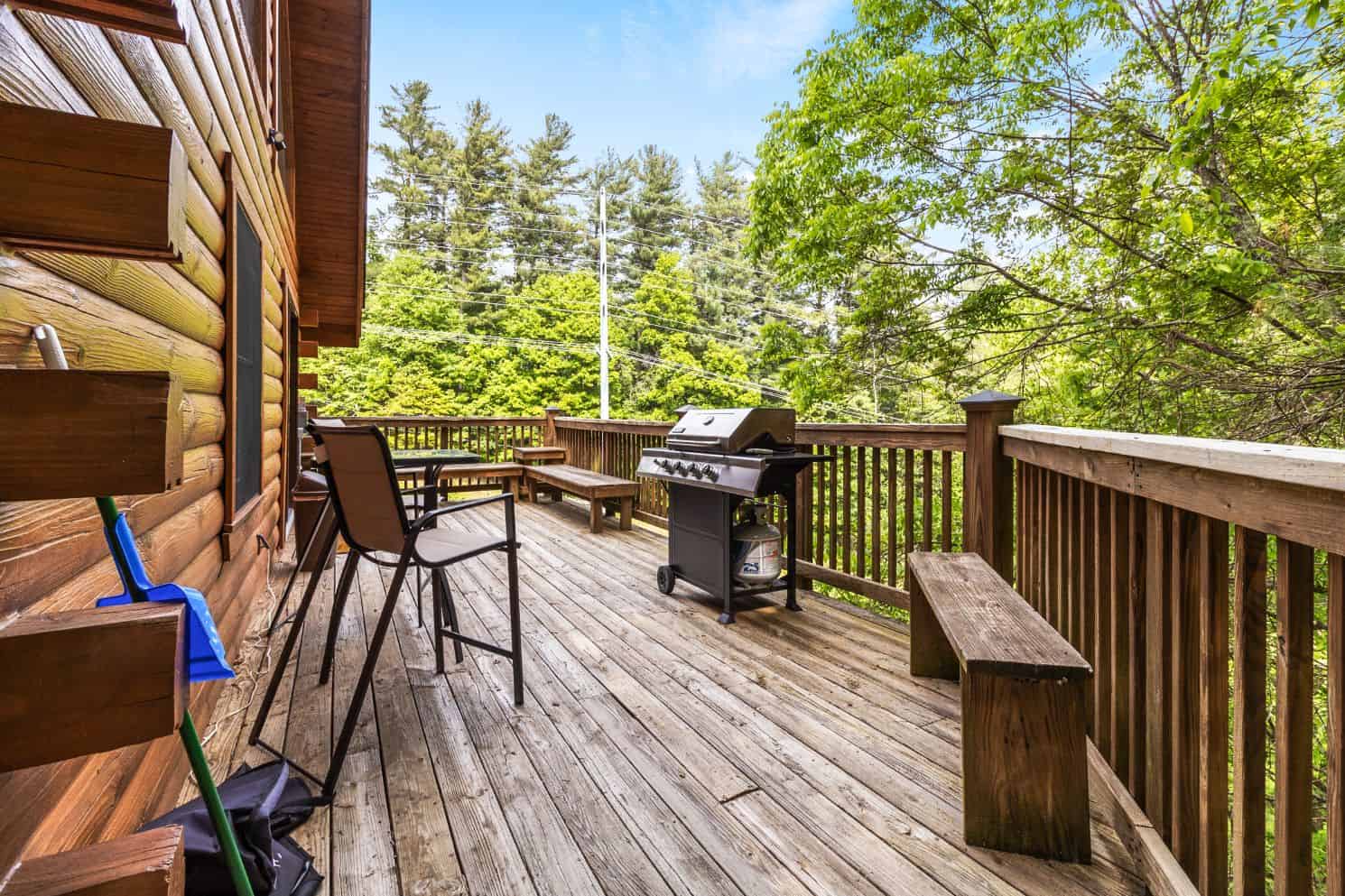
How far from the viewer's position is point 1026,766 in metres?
1.59

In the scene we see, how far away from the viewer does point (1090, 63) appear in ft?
19.2

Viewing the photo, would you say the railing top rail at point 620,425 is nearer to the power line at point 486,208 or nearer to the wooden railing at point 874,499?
the wooden railing at point 874,499

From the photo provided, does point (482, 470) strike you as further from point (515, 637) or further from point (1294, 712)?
point (1294, 712)

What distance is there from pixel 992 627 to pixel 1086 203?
596 cm

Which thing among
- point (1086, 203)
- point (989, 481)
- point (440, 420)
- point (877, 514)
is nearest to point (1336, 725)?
point (989, 481)

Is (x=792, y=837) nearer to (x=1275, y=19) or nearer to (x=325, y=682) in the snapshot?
(x=325, y=682)

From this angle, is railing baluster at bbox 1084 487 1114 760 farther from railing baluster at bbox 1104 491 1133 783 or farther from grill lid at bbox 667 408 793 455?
grill lid at bbox 667 408 793 455

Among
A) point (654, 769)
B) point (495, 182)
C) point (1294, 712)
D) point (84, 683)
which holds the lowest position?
point (654, 769)

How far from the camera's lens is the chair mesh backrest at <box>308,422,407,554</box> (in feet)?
6.45

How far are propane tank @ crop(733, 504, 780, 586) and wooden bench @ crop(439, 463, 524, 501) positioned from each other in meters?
4.24

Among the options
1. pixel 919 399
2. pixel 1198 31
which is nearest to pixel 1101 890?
A: pixel 1198 31

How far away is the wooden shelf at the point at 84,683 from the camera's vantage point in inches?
19.3

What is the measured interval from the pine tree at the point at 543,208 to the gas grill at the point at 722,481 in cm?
1684

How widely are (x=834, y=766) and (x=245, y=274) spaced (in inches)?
126
